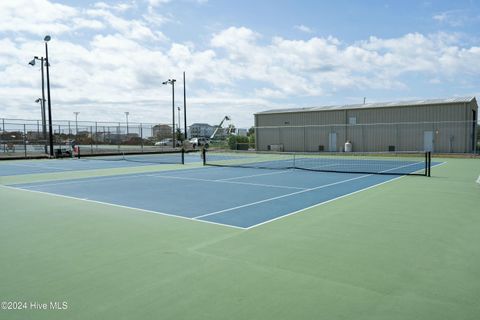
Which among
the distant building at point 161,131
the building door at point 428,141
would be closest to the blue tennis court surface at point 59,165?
the building door at point 428,141

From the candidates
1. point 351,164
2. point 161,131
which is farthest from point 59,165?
point 161,131

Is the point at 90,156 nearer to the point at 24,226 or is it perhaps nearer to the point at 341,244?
the point at 24,226

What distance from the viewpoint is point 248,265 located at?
4.88m

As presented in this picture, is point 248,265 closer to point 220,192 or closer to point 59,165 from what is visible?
point 220,192

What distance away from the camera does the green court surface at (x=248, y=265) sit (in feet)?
12.2

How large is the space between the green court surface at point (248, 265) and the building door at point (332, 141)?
1049 inches

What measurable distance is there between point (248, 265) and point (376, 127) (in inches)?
1171

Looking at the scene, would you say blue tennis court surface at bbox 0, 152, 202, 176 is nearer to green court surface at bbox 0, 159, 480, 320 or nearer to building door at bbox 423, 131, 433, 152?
green court surface at bbox 0, 159, 480, 320

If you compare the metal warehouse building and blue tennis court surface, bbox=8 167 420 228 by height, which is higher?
the metal warehouse building

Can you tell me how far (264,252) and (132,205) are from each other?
4618 millimetres

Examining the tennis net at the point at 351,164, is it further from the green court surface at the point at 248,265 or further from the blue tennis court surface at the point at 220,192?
the green court surface at the point at 248,265

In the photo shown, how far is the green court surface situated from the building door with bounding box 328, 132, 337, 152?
26633mm

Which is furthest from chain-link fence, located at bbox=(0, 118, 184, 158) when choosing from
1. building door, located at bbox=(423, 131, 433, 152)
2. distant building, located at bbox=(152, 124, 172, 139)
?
building door, located at bbox=(423, 131, 433, 152)

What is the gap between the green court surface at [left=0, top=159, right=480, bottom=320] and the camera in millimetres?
3709
